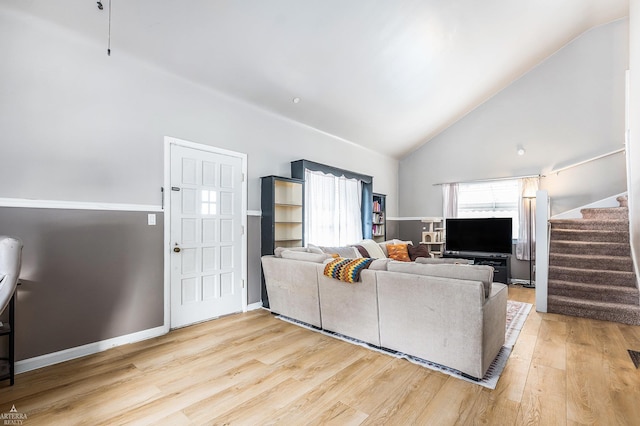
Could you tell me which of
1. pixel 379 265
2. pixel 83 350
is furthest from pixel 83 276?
A: pixel 379 265

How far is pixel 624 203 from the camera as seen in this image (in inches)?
184

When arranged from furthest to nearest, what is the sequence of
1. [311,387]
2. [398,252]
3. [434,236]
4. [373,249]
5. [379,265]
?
[434,236], [398,252], [373,249], [379,265], [311,387]

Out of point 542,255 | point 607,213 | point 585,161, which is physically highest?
point 585,161

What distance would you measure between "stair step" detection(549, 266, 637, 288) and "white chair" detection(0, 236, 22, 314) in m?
5.67

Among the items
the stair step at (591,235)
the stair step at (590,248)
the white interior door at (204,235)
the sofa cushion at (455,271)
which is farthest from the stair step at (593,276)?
the white interior door at (204,235)

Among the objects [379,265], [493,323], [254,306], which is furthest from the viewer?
[254,306]

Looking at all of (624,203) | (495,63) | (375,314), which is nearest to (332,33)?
(375,314)

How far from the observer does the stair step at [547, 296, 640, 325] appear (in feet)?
11.6

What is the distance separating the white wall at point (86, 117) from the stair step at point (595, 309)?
474 centimetres

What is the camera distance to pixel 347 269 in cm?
290

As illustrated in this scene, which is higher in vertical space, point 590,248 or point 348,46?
point 348,46

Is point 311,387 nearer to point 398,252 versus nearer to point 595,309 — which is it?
point 595,309

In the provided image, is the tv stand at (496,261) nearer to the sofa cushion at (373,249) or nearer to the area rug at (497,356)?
the area rug at (497,356)

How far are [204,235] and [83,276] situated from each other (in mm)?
1214
